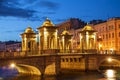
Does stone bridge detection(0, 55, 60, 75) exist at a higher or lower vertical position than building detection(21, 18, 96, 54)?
lower

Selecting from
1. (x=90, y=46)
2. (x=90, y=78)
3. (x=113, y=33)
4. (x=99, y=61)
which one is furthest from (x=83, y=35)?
(x=113, y=33)

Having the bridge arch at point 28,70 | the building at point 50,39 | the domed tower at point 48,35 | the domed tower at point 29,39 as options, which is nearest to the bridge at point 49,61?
the bridge arch at point 28,70

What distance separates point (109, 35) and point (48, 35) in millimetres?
48694

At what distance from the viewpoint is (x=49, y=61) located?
2249 inches

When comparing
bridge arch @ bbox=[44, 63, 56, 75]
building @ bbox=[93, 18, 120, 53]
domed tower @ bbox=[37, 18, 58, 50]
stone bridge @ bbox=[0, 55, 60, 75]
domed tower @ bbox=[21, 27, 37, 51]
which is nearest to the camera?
stone bridge @ bbox=[0, 55, 60, 75]

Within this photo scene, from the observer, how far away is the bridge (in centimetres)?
4953

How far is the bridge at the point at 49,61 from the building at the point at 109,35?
826 inches

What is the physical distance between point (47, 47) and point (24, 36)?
12.5m

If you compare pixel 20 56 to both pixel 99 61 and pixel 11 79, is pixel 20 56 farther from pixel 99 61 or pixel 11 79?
pixel 99 61

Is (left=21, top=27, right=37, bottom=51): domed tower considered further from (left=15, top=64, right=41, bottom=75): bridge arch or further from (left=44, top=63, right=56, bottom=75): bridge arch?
(left=44, top=63, right=56, bottom=75): bridge arch

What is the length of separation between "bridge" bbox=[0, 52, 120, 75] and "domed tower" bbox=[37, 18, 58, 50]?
95.4 inches

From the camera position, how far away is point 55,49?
59.5 metres

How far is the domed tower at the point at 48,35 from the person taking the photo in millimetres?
59806

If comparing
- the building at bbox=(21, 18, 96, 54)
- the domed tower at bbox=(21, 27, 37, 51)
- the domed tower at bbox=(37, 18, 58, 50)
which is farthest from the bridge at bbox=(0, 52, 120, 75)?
the domed tower at bbox=(21, 27, 37, 51)
